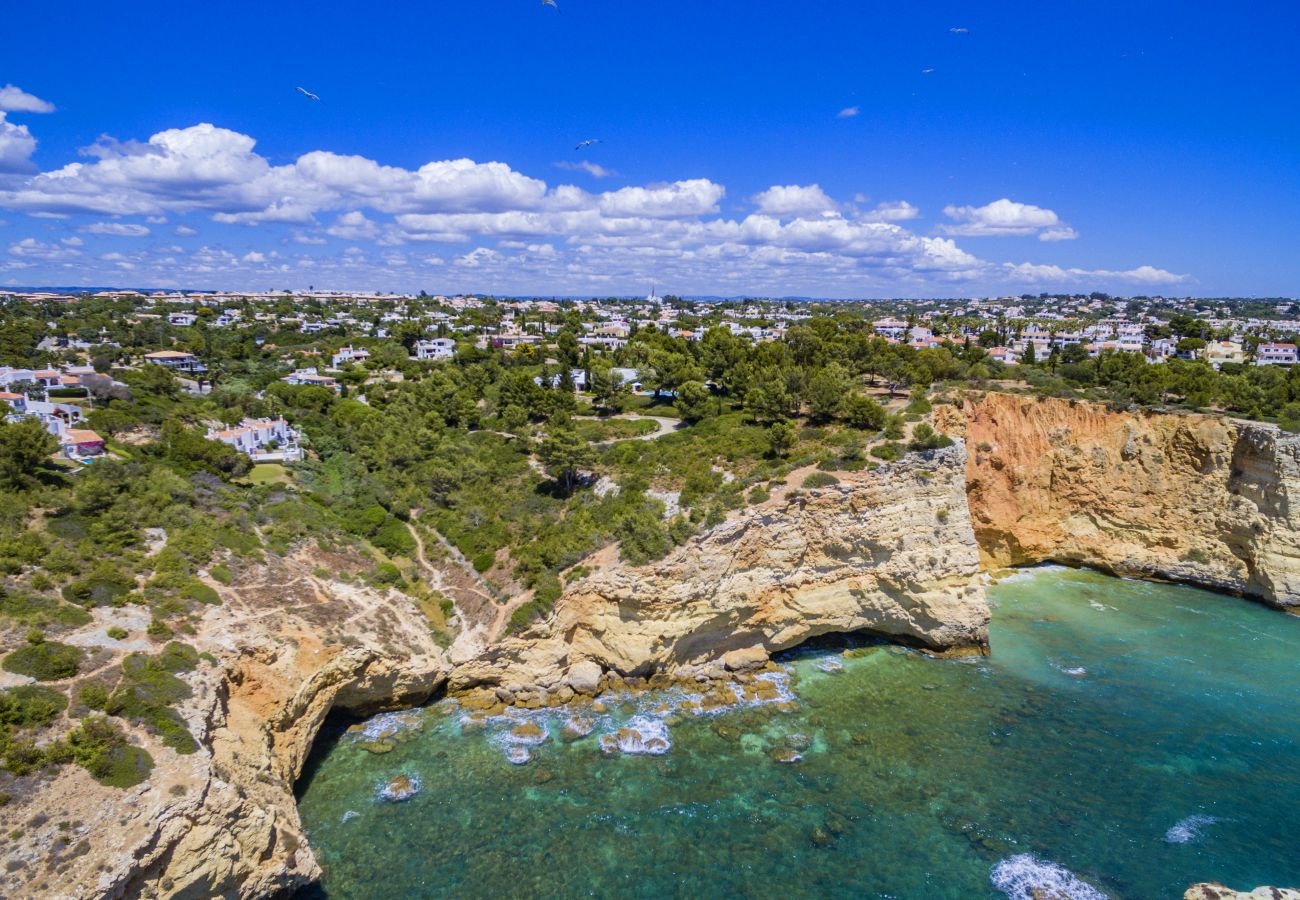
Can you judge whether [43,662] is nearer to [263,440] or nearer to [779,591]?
[779,591]

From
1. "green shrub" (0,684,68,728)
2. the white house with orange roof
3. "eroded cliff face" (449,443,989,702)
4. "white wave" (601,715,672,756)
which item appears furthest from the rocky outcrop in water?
the white house with orange roof

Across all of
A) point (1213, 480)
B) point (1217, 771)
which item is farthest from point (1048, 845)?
point (1213, 480)

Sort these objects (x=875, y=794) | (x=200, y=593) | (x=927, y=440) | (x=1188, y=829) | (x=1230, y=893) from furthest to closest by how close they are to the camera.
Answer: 1. (x=927, y=440)
2. (x=200, y=593)
3. (x=875, y=794)
4. (x=1188, y=829)
5. (x=1230, y=893)

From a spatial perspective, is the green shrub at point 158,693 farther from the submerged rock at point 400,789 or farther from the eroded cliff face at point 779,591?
the eroded cliff face at point 779,591

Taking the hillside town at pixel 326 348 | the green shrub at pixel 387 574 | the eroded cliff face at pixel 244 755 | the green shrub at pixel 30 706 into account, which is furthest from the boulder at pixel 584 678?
the hillside town at pixel 326 348

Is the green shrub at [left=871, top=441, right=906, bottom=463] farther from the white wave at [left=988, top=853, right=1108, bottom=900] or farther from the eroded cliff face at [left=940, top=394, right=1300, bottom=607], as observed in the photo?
the white wave at [left=988, top=853, right=1108, bottom=900]

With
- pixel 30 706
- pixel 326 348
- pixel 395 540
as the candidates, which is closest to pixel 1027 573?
pixel 395 540
